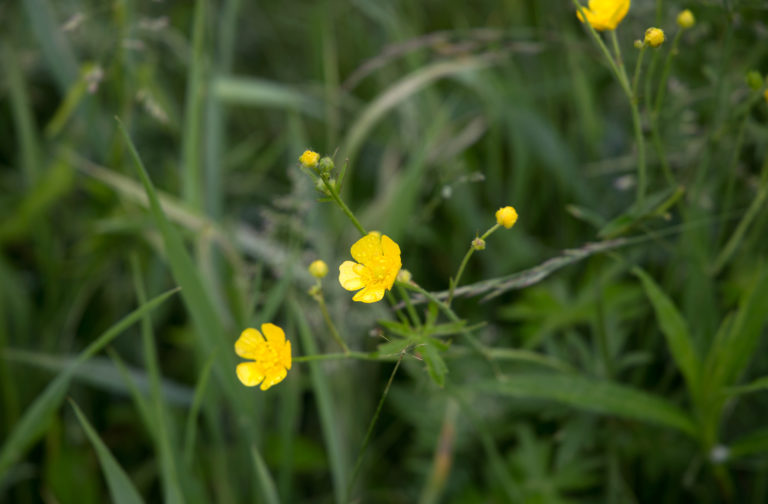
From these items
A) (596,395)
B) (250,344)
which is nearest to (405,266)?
(596,395)

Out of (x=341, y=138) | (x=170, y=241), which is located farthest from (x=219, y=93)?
(x=170, y=241)

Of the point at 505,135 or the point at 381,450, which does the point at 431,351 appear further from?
Answer: the point at 505,135

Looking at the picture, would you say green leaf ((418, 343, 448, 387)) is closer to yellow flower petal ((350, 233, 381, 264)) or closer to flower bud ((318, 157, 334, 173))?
yellow flower petal ((350, 233, 381, 264))

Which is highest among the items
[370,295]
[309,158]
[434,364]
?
[309,158]

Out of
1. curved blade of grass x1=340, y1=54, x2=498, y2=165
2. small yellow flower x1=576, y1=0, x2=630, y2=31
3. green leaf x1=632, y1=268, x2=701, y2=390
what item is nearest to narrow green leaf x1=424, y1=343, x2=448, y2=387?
green leaf x1=632, y1=268, x2=701, y2=390

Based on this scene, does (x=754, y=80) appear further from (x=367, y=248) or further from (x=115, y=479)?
(x=115, y=479)

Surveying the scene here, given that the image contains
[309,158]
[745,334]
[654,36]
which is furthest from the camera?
[745,334]

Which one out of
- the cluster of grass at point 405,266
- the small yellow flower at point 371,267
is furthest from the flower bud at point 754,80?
the small yellow flower at point 371,267
